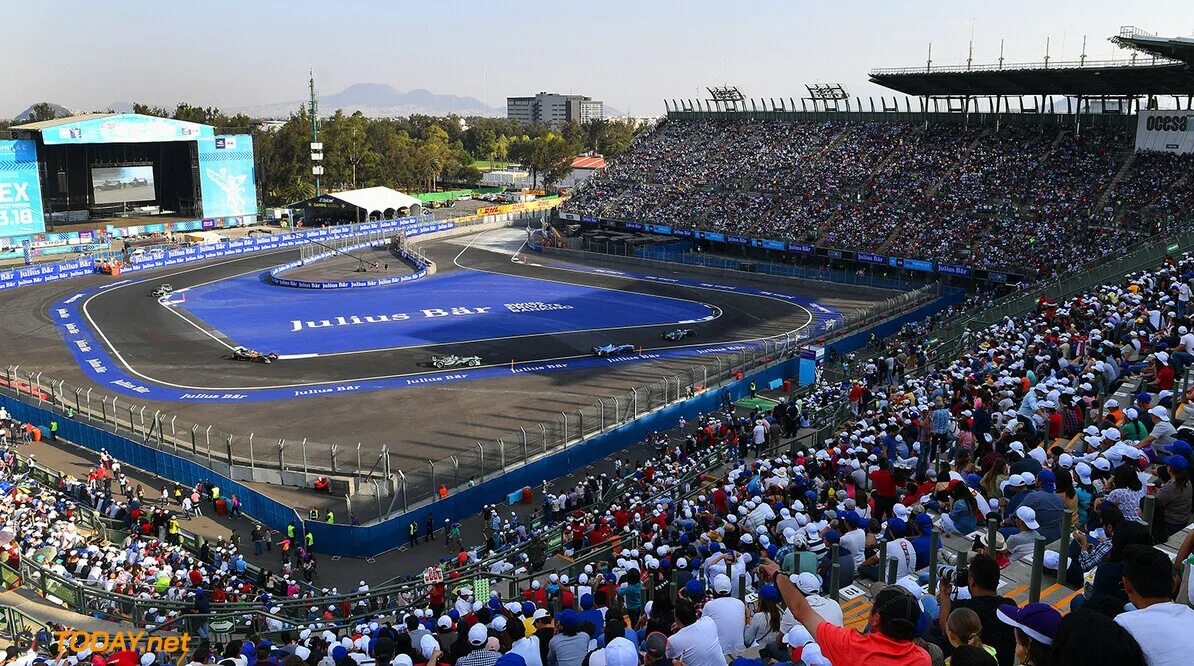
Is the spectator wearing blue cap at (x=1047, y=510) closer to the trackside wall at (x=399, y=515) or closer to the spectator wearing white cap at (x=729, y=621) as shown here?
the spectator wearing white cap at (x=729, y=621)

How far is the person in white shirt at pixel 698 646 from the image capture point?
848 cm

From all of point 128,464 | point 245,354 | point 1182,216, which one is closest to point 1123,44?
point 1182,216

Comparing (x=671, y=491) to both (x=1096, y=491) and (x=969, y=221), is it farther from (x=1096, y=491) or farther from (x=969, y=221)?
(x=969, y=221)

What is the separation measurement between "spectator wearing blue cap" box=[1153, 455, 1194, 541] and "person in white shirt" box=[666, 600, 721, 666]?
5462 mm

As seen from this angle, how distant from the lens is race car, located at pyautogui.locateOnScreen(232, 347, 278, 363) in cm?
4553

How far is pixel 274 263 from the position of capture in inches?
3066

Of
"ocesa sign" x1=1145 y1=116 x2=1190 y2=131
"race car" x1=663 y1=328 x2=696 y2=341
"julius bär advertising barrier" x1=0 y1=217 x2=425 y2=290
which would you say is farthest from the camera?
"julius bär advertising barrier" x1=0 y1=217 x2=425 y2=290

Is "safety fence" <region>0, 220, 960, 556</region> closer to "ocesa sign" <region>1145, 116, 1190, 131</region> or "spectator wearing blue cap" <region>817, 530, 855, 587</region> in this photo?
"spectator wearing blue cap" <region>817, 530, 855, 587</region>

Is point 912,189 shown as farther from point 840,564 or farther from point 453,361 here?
point 840,564

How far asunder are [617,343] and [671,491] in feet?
84.1

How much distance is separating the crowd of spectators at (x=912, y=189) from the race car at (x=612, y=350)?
26.5 m

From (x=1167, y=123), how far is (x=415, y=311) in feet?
168

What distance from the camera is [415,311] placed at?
2292 inches

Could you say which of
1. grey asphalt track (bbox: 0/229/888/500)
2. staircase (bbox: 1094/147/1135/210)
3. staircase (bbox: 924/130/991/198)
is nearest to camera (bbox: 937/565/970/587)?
grey asphalt track (bbox: 0/229/888/500)
